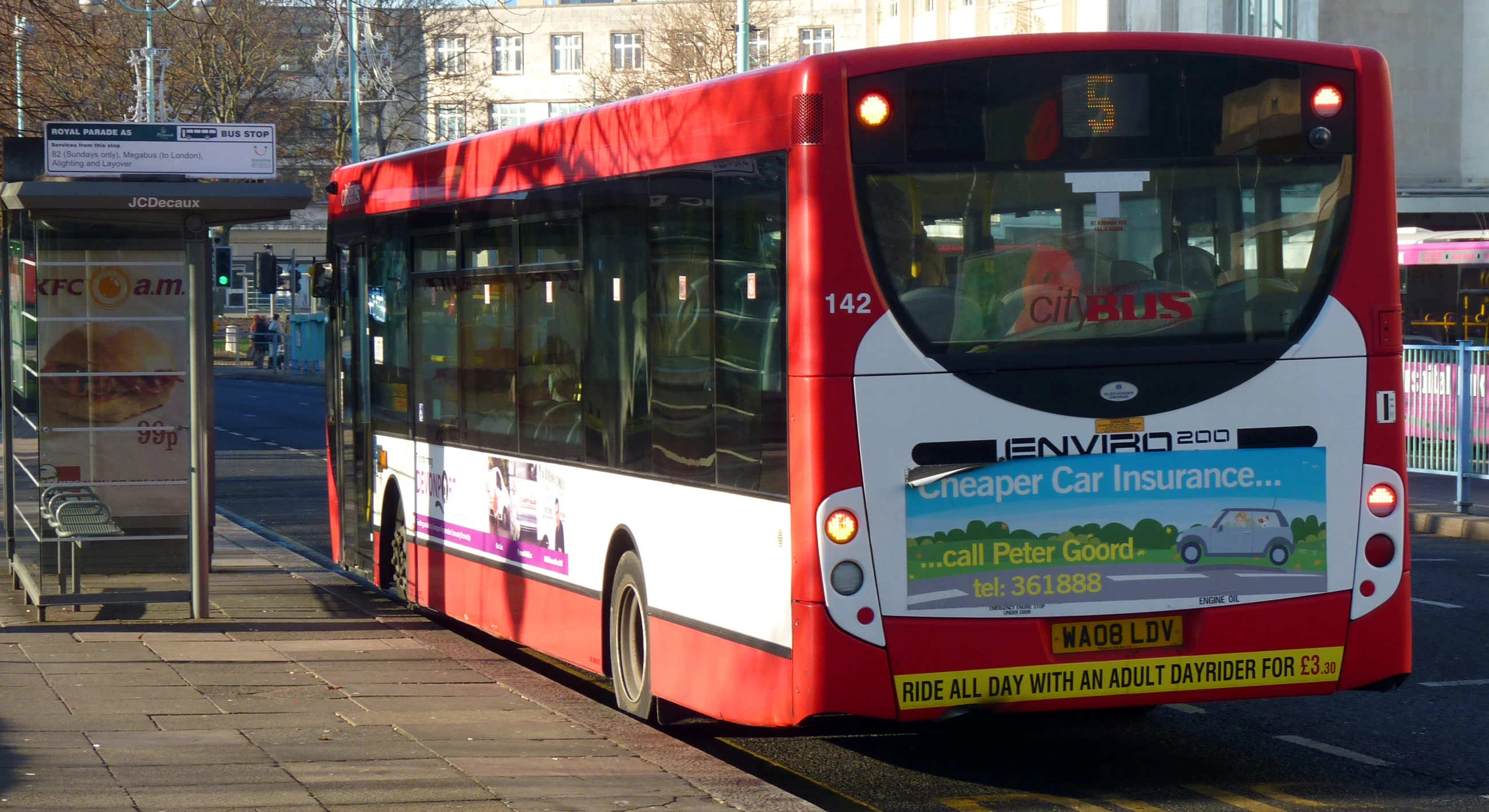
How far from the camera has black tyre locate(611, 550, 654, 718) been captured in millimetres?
8094

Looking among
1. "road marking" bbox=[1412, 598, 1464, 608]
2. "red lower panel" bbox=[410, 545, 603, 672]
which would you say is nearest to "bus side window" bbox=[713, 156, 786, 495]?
"red lower panel" bbox=[410, 545, 603, 672]

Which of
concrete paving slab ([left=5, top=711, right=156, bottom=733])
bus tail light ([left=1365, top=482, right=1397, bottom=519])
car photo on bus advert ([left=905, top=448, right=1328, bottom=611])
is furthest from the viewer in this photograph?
concrete paving slab ([left=5, top=711, right=156, bottom=733])

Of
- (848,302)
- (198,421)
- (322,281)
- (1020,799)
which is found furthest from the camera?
(322,281)

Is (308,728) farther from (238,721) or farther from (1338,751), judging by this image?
(1338,751)

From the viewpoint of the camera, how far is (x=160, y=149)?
10953 millimetres

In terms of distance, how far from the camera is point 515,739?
7.55 m

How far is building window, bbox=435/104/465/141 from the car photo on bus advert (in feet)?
152

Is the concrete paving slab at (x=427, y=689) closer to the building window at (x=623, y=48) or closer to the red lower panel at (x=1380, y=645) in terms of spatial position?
the red lower panel at (x=1380, y=645)

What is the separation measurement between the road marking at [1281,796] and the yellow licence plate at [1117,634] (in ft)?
2.28

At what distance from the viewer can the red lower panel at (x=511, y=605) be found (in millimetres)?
8789

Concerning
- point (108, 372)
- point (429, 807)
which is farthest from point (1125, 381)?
point (108, 372)

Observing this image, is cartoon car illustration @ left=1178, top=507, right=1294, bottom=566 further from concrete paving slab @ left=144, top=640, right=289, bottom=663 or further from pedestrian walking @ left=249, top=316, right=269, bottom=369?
pedestrian walking @ left=249, top=316, right=269, bottom=369

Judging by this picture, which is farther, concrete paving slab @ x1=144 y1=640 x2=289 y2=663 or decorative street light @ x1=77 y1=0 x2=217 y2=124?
decorative street light @ x1=77 y1=0 x2=217 y2=124

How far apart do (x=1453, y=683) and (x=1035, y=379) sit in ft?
13.0
